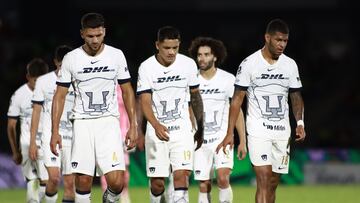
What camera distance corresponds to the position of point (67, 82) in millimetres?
11109

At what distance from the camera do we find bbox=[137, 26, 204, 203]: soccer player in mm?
11852

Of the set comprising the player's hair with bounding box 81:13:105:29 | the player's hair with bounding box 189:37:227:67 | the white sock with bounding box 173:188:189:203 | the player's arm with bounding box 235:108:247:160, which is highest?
the player's hair with bounding box 81:13:105:29

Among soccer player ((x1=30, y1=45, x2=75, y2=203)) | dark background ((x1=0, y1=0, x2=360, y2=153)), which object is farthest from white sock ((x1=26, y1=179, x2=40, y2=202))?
dark background ((x1=0, y1=0, x2=360, y2=153))

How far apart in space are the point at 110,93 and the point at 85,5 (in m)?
19.6

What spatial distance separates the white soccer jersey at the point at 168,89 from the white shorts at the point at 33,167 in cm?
306

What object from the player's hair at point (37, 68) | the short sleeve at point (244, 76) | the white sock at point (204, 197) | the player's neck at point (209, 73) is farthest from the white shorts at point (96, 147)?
the player's hair at point (37, 68)

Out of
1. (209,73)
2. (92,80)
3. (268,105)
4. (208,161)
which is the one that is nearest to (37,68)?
(209,73)

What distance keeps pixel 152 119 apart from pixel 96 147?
837 millimetres

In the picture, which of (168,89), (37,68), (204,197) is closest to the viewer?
(168,89)

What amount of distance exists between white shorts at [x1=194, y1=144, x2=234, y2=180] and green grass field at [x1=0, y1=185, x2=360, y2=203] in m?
3.91

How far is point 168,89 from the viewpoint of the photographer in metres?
11.9

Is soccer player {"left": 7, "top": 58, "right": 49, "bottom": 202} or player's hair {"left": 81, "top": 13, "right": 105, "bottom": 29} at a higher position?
player's hair {"left": 81, "top": 13, "right": 105, "bottom": 29}

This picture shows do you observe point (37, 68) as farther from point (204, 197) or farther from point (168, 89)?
point (168, 89)

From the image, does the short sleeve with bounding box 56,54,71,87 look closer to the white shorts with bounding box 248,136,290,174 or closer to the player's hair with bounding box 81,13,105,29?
the player's hair with bounding box 81,13,105,29
